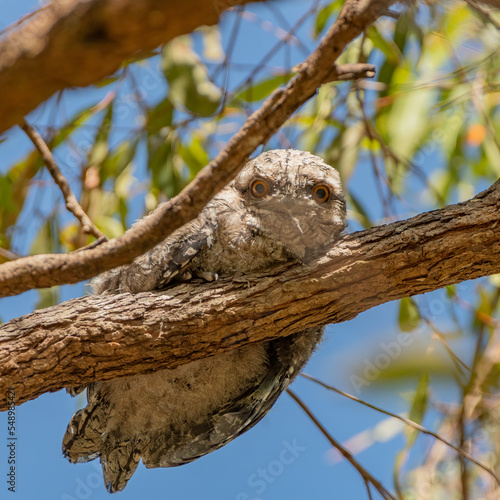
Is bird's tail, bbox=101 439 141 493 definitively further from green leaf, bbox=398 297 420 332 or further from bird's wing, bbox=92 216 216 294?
green leaf, bbox=398 297 420 332

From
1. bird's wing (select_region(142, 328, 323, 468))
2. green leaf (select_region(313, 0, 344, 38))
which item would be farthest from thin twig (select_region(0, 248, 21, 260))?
green leaf (select_region(313, 0, 344, 38))

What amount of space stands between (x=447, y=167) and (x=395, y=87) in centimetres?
97

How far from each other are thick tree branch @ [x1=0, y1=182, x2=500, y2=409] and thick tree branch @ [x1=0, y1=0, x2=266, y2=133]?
130 cm

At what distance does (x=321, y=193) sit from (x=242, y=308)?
0.65 m

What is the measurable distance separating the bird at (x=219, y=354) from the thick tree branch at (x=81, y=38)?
1.42m

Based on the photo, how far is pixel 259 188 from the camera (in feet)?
7.57

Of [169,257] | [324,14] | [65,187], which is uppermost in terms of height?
[324,14]

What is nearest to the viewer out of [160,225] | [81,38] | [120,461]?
[81,38]

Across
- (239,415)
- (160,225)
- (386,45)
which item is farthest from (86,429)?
(386,45)

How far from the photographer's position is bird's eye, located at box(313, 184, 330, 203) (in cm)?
233

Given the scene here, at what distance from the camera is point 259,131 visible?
47.1 inches

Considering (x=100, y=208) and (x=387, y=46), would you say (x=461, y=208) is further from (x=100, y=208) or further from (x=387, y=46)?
(x=100, y=208)

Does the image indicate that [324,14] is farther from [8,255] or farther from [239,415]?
[239,415]

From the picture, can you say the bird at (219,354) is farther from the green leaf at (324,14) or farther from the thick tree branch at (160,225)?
the green leaf at (324,14)
